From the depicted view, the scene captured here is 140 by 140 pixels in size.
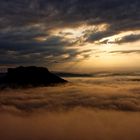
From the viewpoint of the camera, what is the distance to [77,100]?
113 m

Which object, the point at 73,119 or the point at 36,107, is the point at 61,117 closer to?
the point at 73,119

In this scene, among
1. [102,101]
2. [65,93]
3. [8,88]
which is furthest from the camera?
[8,88]

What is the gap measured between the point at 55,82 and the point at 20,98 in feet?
73.9

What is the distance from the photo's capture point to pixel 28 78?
124 meters

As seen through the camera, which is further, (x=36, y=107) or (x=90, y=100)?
(x=90, y=100)

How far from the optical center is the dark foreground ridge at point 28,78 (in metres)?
119

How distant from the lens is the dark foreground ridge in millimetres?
119250

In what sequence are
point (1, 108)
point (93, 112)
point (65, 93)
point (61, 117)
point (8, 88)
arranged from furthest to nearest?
1. point (8, 88)
2. point (65, 93)
3. point (1, 108)
4. point (93, 112)
5. point (61, 117)

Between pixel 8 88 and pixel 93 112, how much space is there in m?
47.0

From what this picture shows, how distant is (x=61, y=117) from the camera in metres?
85.6

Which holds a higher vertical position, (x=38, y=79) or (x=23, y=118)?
(x=38, y=79)

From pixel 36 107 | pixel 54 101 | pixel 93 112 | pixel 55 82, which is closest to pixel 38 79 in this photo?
pixel 55 82

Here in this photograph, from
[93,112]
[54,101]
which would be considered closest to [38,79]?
[54,101]

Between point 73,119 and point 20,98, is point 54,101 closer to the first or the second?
point 20,98
